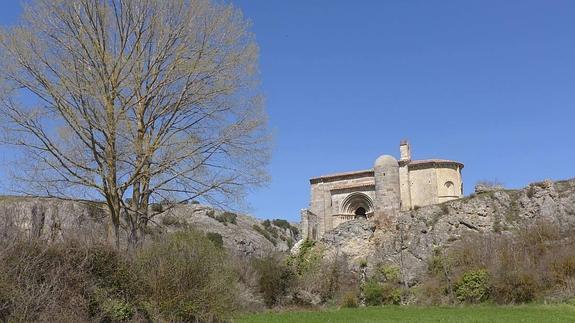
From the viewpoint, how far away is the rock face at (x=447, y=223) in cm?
3181

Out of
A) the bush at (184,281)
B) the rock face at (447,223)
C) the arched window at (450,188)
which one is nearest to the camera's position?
the bush at (184,281)

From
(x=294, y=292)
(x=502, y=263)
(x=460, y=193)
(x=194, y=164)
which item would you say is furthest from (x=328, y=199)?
(x=194, y=164)

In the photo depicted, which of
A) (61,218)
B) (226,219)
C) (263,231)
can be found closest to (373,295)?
(61,218)

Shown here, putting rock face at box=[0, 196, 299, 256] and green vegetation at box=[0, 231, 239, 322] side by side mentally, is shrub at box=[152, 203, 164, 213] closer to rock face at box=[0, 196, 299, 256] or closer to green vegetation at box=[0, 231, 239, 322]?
rock face at box=[0, 196, 299, 256]

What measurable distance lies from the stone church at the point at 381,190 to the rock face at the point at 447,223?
68.2 inches

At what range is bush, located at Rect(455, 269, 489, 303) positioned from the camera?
2442cm

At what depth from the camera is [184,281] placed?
36.3ft

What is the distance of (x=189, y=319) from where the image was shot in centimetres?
1100

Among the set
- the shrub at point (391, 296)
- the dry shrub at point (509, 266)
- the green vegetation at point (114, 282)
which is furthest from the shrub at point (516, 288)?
the green vegetation at point (114, 282)

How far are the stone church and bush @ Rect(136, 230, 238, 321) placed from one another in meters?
25.5

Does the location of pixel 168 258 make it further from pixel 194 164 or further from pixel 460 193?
pixel 460 193

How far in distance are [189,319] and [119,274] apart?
205cm

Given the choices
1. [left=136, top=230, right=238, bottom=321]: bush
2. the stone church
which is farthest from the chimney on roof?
[left=136, top=230, right=238, bottom=321]: bush

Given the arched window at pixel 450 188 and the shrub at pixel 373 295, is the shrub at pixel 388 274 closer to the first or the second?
the shrub at pixel 373 295
